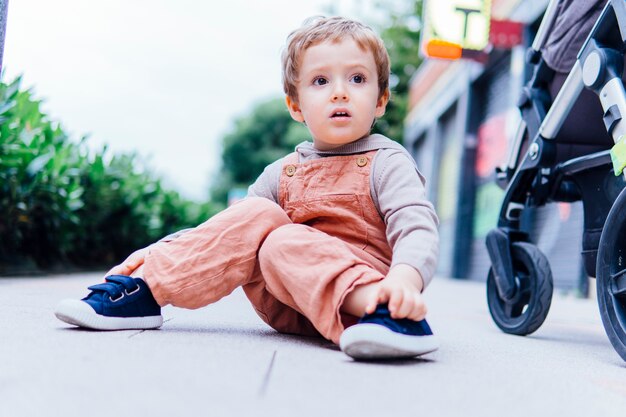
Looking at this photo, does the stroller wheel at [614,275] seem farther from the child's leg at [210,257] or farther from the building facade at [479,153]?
the building facade at [479,153]

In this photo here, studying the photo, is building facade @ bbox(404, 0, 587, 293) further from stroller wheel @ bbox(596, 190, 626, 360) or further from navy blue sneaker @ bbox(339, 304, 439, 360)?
navy blue sneaker @ bbox(339, 304, 439, 360)

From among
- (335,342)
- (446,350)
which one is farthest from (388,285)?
(446,350)

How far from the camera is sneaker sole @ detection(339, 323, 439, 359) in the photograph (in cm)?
152

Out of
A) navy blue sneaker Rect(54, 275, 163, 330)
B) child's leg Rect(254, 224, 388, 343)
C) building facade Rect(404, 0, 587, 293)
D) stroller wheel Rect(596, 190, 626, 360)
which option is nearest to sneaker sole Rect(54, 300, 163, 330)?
navy blue sneaker Rect(54, 275, 163, 330)

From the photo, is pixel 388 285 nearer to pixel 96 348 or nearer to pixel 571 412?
pixel 571 412

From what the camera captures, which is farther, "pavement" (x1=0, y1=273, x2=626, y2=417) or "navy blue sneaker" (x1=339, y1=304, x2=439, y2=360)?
"navy blue sneaker" (x1=339, y1=304, x2=439, y2=360)

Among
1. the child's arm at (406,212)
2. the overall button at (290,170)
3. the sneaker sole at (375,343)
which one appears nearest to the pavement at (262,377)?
the sneaker sole at (375,343)

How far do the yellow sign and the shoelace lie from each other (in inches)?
292

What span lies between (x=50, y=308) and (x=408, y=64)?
16.0 meters

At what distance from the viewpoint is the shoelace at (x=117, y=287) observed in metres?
1.86

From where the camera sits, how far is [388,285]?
1599mm

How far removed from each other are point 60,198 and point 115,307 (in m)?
2.51

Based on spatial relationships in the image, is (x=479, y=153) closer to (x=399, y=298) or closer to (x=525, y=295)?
(x=525, y=295)

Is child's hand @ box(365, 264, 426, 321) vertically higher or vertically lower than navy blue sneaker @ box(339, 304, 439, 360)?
higher
